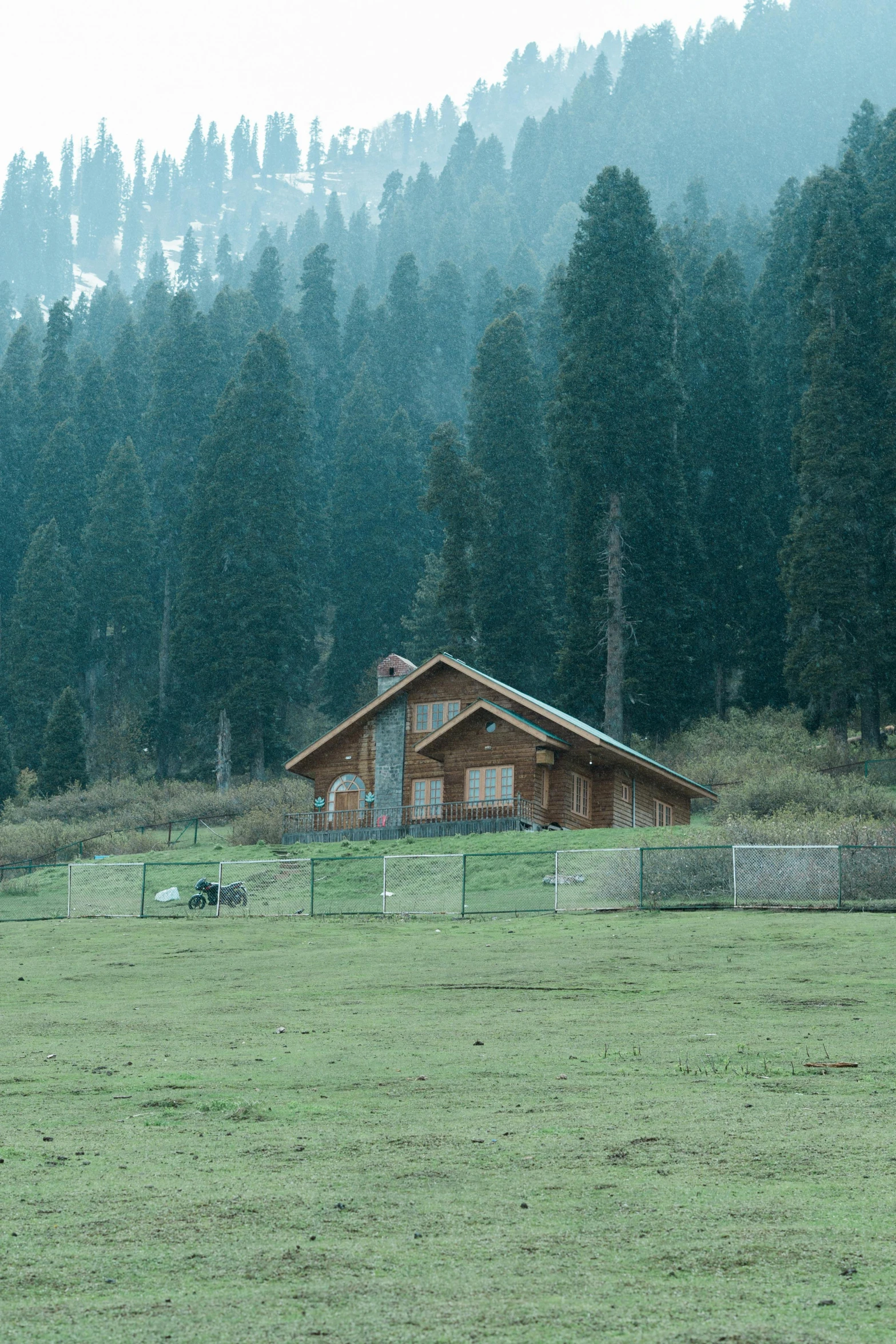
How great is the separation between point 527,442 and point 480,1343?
7614 cm

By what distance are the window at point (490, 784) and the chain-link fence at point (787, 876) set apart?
62.2ft

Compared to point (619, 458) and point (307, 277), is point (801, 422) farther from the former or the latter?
point (307, 277)

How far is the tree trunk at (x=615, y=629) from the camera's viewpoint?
62656mm

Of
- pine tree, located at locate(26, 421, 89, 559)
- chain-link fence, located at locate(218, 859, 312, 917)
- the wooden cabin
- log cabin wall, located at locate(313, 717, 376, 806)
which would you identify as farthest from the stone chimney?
pine tree, located at locate(26, 421, 89, 559)

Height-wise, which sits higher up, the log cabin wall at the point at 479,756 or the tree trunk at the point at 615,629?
the tree trunk at the point at 615,629

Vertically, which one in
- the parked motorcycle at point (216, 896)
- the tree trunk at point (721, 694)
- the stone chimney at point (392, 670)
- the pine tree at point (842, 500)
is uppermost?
the pine tree at point (842, 500)

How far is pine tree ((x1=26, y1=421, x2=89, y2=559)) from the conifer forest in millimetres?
204

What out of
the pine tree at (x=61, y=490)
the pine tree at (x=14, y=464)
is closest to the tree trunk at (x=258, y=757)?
the pine tree at (x=61, y=490)

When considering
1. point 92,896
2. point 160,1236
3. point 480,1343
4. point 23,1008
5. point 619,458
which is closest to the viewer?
point 480,1343

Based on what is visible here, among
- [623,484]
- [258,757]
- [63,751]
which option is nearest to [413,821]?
[623,484]

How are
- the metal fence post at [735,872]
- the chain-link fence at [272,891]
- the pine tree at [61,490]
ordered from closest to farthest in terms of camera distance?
the metal fence post at [735,872] < the chain-link fence at [272,891] < the pine tree at [61,490]

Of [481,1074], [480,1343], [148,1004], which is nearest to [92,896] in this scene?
[148,1004]

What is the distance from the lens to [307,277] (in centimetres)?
12444

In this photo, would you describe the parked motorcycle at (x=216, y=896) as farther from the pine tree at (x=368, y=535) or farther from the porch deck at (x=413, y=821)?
the pine tree at (x=368, y=535)
